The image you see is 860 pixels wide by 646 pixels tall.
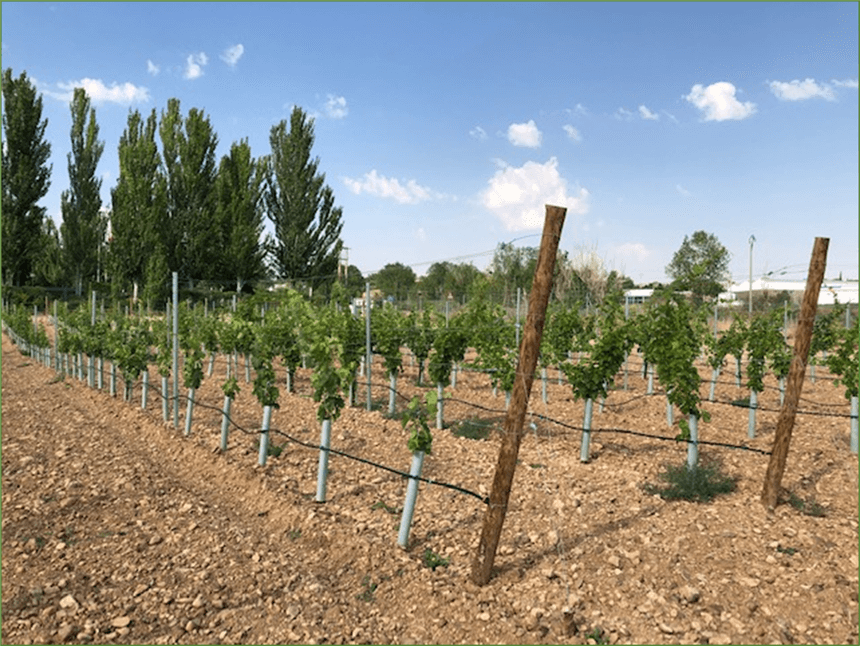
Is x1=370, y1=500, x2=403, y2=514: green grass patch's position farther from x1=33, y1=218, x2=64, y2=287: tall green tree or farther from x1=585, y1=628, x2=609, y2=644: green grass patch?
x1=33, y1=218, x2=64, y2=287: tall green tree

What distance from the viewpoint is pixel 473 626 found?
3.58 metres

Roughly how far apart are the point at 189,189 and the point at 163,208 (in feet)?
7.11

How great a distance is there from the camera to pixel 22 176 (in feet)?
115

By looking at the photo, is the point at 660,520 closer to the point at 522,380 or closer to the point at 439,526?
the point at 439,526

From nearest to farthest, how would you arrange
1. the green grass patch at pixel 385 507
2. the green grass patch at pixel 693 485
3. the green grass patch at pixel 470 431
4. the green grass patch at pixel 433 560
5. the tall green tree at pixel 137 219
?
1. the green grass patch at pixel 433 560
2. the green grass patch at pixel 385 507
3. the green grass patch at pixel 693 485
4. the green grass patch at pixel 470 431
5. the tall green tree at pixel 137 219

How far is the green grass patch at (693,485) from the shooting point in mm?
5555

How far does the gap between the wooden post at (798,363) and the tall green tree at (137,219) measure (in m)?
32.7

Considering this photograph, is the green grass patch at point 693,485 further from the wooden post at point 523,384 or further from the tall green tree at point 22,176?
the tall green tree at point 22,176

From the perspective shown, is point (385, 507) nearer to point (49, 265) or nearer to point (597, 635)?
point (597, 635)

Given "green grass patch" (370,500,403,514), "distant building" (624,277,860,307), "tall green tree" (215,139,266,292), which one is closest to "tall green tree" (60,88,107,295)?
"tall green tree" (215,139,266,292)

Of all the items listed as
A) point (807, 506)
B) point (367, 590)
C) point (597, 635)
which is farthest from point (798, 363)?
point (367, 590)

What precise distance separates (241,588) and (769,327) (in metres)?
8.18

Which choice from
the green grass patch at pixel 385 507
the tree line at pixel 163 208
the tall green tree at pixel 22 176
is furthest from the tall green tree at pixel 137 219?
the green grass patch at pixel 385 507

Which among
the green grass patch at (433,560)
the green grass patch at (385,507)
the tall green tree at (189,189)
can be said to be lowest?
the green grass patch at (385,507)
